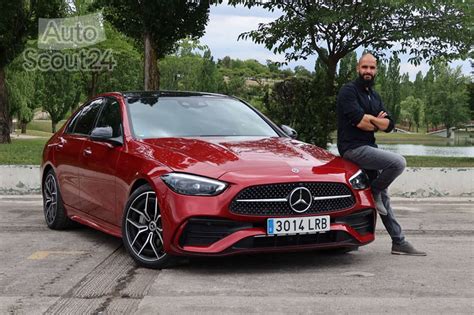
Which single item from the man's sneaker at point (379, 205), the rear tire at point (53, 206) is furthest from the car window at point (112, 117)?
the man's sneaker at point (379, 205)

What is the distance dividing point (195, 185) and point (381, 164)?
69.1 inches

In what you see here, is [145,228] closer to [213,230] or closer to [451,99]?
[213,230]

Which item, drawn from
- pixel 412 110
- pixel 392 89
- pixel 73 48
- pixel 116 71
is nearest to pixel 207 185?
pixel 73 48

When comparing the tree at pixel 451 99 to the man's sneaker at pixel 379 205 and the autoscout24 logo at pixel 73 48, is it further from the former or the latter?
the man's sneaker at pixel 379 205

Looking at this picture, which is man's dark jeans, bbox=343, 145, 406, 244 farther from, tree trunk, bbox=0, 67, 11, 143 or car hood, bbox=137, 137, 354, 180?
tree trunk, bbox=0, 67, 11, 143

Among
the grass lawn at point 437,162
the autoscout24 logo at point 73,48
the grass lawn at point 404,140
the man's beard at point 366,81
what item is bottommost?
the grass lawn at point 404,140

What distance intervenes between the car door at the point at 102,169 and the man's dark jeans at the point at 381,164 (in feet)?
6.82

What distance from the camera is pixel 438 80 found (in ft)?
209

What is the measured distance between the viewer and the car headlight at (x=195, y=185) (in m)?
4.73

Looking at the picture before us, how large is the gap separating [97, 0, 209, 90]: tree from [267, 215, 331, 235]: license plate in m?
11.4

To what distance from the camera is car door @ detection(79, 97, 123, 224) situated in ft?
18.8

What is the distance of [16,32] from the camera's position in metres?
23.1

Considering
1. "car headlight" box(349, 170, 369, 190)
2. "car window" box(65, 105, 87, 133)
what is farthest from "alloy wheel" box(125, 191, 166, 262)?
"car window" box(65, 105, 87, 133)

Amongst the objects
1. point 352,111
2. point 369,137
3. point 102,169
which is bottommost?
point 102,169
